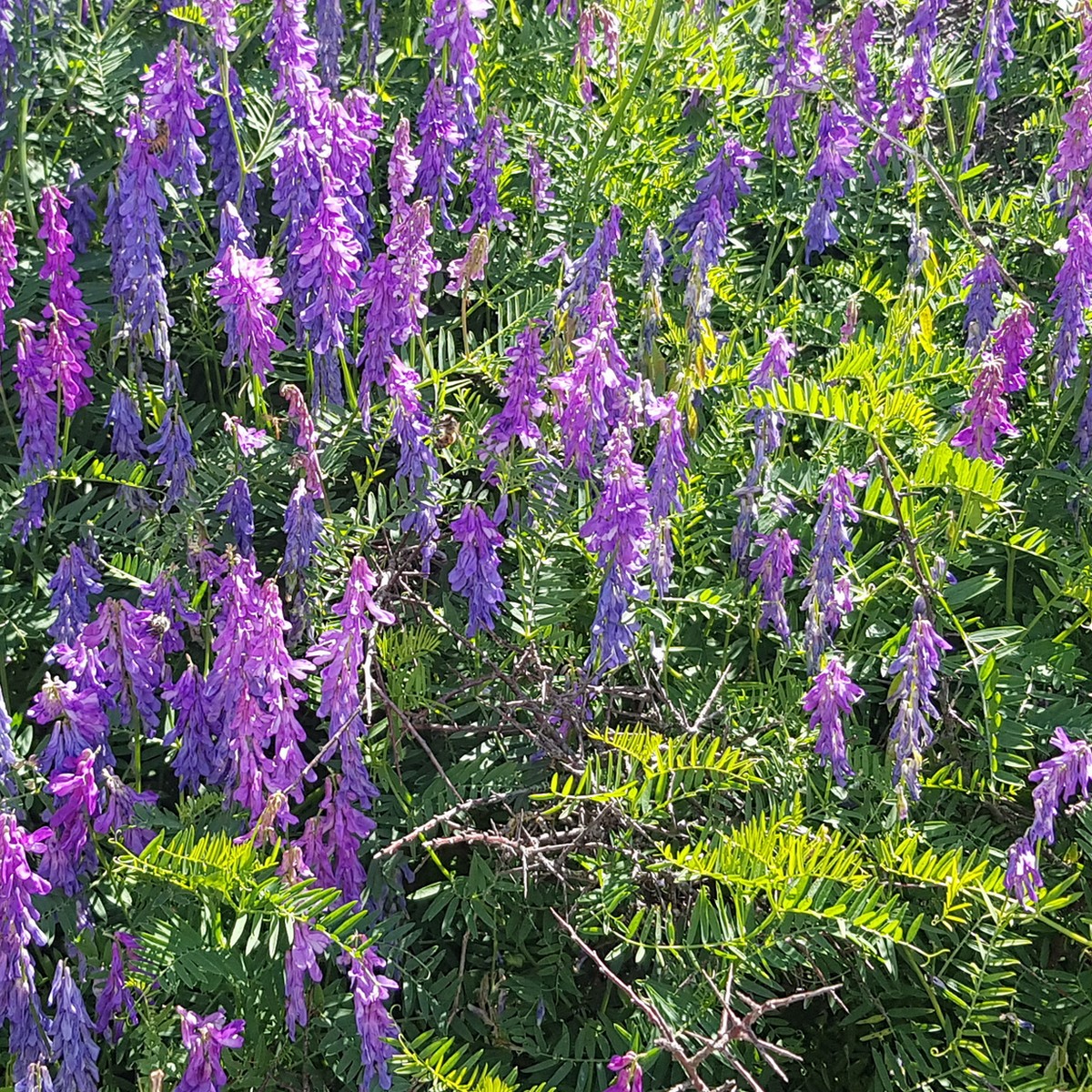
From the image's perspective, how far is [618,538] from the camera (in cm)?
196

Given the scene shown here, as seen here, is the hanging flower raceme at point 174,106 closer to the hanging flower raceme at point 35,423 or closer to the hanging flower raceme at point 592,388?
the hanging flower raceme at point 35,423

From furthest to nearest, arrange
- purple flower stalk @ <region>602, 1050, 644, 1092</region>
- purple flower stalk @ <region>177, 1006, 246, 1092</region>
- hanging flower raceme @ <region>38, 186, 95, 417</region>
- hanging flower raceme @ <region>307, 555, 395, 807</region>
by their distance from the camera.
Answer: hanging flower raceme @ <region>38, 186, 95, 417</region>
hanging flower raceme @ <region>307, 555, 395, 807</region>
purple flower stalk @ <region>177, 1006, 246, 1092</region>
purple flower stalk @ <region>602, 1050, 644, 1092</region>

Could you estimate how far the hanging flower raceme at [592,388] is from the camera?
200 cm

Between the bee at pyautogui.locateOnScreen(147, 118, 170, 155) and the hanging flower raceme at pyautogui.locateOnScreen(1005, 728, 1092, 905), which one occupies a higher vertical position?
the bee at pyautogui.locateOnScreen(147, 118, 170, 155)

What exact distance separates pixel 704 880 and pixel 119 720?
0.90 meters

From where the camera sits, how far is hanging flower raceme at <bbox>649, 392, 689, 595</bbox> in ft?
6.60

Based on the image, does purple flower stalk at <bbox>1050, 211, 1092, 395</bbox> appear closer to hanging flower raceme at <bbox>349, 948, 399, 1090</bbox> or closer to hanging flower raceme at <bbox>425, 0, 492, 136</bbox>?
hanging flower raceme at <bbox>425, 0, 492, 136</bbox>

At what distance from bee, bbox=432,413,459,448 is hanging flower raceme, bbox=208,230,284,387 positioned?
286 mm

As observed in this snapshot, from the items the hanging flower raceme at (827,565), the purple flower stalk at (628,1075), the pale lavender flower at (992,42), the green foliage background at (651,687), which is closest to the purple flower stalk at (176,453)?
the green foliage background at (651,687)

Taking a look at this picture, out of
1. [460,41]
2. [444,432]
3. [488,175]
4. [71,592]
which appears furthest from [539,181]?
[71,592]

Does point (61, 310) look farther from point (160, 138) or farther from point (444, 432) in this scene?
point (444, 432)

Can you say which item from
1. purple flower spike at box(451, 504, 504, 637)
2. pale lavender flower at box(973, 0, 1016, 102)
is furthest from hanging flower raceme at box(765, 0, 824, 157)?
purple flower spike at box(451, 504, 504, 637)

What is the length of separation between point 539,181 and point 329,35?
0.45 metres

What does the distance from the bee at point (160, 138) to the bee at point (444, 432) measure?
0.59 m
